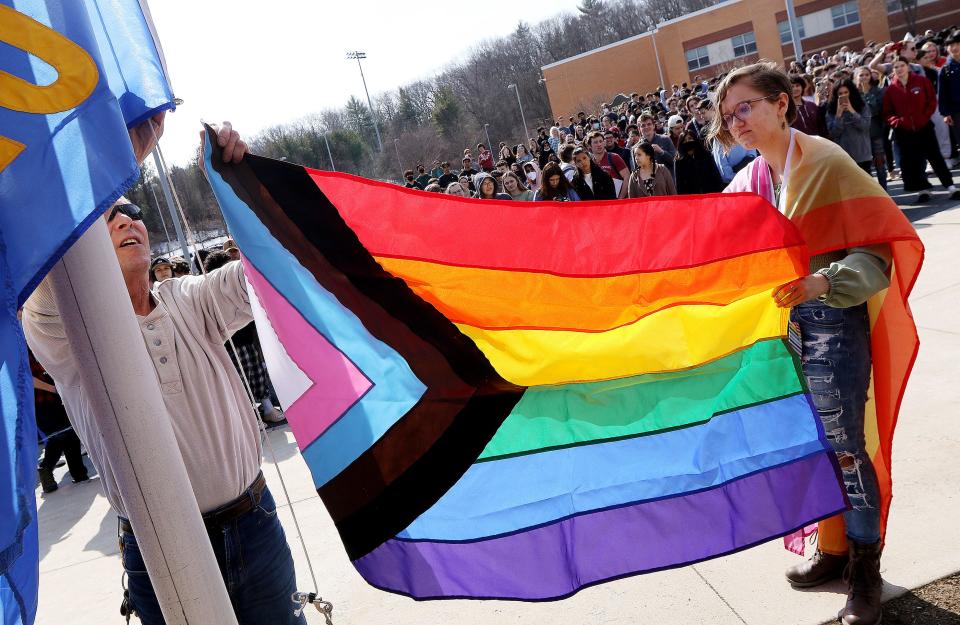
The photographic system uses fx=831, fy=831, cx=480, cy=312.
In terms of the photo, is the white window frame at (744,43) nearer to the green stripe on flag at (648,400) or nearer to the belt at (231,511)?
the green stripe on flag at (648,400)

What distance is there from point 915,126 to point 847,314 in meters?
9.66

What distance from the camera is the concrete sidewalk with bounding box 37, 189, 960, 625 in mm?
3453

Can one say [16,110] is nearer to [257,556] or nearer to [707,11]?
[257,556]

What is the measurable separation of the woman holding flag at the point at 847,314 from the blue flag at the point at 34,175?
2329 millimetres

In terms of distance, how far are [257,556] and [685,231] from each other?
1871 mm

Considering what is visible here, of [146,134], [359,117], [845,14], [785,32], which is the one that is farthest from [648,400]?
[359,117]

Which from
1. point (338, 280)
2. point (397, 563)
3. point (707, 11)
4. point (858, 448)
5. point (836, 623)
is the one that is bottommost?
point (836, 623)

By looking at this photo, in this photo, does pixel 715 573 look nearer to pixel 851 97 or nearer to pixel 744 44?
pixel 851 97

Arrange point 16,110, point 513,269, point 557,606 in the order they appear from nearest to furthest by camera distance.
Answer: point 16,110
point 513,269
point 557,606

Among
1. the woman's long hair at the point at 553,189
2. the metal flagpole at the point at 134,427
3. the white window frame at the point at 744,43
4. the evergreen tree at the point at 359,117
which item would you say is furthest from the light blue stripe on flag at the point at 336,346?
the evergreen tree at the point at 359,117

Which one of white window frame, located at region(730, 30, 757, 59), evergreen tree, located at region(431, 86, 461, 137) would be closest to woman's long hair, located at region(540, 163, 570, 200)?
white window frame, located at region(730, 30, 757, 59)

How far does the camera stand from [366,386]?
2598mm

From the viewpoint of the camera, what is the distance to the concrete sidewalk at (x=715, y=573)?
3.45 metres

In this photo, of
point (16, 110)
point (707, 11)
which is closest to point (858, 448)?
point (16, 110)
